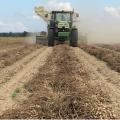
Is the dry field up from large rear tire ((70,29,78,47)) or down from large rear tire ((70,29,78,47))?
up

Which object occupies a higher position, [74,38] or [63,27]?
[63,27]

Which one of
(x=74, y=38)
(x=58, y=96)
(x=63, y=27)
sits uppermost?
(x=58, y=96)

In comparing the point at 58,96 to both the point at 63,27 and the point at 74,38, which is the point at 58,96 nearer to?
the point at 63,27

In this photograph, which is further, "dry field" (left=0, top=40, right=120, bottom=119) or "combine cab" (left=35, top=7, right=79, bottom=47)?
"combine cab" (left=35, top=7, right=79, bottom=47)

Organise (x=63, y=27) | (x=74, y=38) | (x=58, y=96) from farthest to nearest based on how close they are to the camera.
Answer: (x=74, y=38)
(x=63, y=27)
(x=58, y=96)

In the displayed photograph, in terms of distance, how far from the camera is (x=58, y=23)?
35.7 m

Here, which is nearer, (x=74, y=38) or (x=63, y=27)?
(x=63, y=27)

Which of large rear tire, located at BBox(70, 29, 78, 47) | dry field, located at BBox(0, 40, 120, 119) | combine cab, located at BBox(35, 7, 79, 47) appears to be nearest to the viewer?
dry field, located at BBox(0, 40, 120, 119)

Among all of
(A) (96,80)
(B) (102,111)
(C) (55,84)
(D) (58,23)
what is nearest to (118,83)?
(A) (96,80)

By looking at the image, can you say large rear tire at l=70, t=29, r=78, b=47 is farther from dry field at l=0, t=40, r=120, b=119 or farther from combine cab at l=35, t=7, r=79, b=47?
dry field at l=0, t=40, r=120, b=119

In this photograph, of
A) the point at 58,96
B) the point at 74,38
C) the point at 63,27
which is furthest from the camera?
the point at 74,38

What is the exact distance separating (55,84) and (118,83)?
214 cm

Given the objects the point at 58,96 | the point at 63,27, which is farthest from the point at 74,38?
the point at 58,96

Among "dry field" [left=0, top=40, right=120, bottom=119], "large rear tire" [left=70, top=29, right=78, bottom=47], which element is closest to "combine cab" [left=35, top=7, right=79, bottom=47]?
"large rear tire" [left=70, top=29, right=78, bottom=47]
